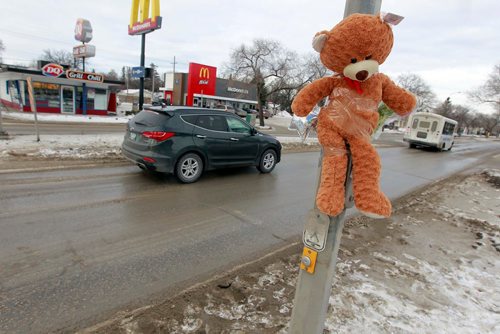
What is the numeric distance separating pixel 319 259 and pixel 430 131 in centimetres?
2309

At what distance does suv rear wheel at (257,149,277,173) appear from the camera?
8.50m

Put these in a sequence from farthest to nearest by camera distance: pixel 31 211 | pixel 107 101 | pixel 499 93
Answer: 1. pixel 107 101
2. pixel 499 93
3. pixel 31 211

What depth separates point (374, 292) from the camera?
3109mm

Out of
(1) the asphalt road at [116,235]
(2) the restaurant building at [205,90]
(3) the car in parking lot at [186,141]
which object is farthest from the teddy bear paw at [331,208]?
(2) the restaurant building at [205,90]

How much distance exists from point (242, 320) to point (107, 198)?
12.8 ft

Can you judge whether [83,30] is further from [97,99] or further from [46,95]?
[46,95]

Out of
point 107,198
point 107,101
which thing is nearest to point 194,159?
point 107,198

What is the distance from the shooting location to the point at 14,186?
5.67 m

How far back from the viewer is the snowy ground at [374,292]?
2564 mm

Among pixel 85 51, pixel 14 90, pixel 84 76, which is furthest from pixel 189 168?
pixel 85 51

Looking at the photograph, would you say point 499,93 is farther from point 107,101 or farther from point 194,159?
point 107,101

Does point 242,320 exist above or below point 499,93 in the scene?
below

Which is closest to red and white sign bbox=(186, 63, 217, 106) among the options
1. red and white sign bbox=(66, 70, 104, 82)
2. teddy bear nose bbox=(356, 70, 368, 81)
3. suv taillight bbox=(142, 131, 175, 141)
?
red and white sign bbox=(66, 70, 104, 82)

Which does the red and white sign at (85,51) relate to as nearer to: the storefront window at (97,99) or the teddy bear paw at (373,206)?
the storefront window at (97,99)
